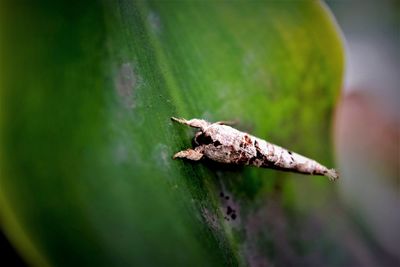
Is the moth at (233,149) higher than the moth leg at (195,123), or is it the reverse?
the moth leg at (195,123)

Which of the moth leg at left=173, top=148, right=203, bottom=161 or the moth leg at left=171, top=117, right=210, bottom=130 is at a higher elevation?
the moth leg at left=171, top=117, right=210, bottom=130

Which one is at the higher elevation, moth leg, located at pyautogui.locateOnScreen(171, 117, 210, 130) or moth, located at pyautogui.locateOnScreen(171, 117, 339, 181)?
moth leg, located at pyautogui.locateOnScreen(171, 117, 210, 130)

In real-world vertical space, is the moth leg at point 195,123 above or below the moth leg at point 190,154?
above

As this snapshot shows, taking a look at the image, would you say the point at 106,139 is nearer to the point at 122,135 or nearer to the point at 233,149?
the point at 122,135

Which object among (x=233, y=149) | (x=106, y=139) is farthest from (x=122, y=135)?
(x=233, y=149)

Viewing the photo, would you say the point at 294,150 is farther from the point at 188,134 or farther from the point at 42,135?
the point at 42,135
